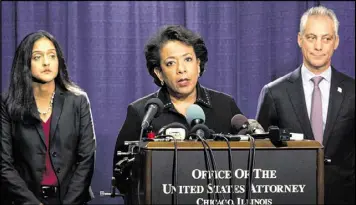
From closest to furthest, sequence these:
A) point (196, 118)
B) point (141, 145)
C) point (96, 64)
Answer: point (141, 145) < point (196, 118) < point (96, 64)

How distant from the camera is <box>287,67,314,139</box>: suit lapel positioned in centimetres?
322

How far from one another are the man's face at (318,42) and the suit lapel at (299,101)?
0.10m

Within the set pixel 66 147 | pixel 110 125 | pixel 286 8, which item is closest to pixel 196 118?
pixel 66 147

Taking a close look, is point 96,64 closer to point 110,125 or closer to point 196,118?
point 110,125

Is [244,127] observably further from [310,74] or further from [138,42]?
[138,42]

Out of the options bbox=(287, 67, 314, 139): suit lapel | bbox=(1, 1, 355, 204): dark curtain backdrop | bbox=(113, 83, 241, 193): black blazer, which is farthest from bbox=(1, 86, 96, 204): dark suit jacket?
bbox=(287, 67, 314, 139): suit lapel

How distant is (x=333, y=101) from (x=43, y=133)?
1.57m

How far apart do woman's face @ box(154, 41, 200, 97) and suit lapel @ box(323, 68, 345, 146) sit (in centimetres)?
84

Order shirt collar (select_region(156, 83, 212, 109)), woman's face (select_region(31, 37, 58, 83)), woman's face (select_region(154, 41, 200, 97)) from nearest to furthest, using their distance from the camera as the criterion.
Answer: woman's face (select_region(154, 41, 200, 97)) < shirt collar (select_region(156, 83, 212, 109)) < woman's face (select_region(31, 37, 58, 83))

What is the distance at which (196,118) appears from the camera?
2188mm

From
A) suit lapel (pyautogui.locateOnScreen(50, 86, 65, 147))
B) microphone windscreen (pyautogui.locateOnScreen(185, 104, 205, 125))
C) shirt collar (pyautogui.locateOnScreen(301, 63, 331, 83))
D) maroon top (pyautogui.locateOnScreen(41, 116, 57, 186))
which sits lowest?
maroon top (pyautogui.locateOnScreen(41, 116, 57, 186))

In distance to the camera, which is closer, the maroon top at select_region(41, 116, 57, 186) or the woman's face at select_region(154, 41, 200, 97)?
the woman's face at select_region(154, 41, 200, 97)

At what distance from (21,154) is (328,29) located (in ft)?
5.87

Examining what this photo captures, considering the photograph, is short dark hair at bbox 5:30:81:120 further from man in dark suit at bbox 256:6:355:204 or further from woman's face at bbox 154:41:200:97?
man in dark suit at bbox 256:6:355:204
